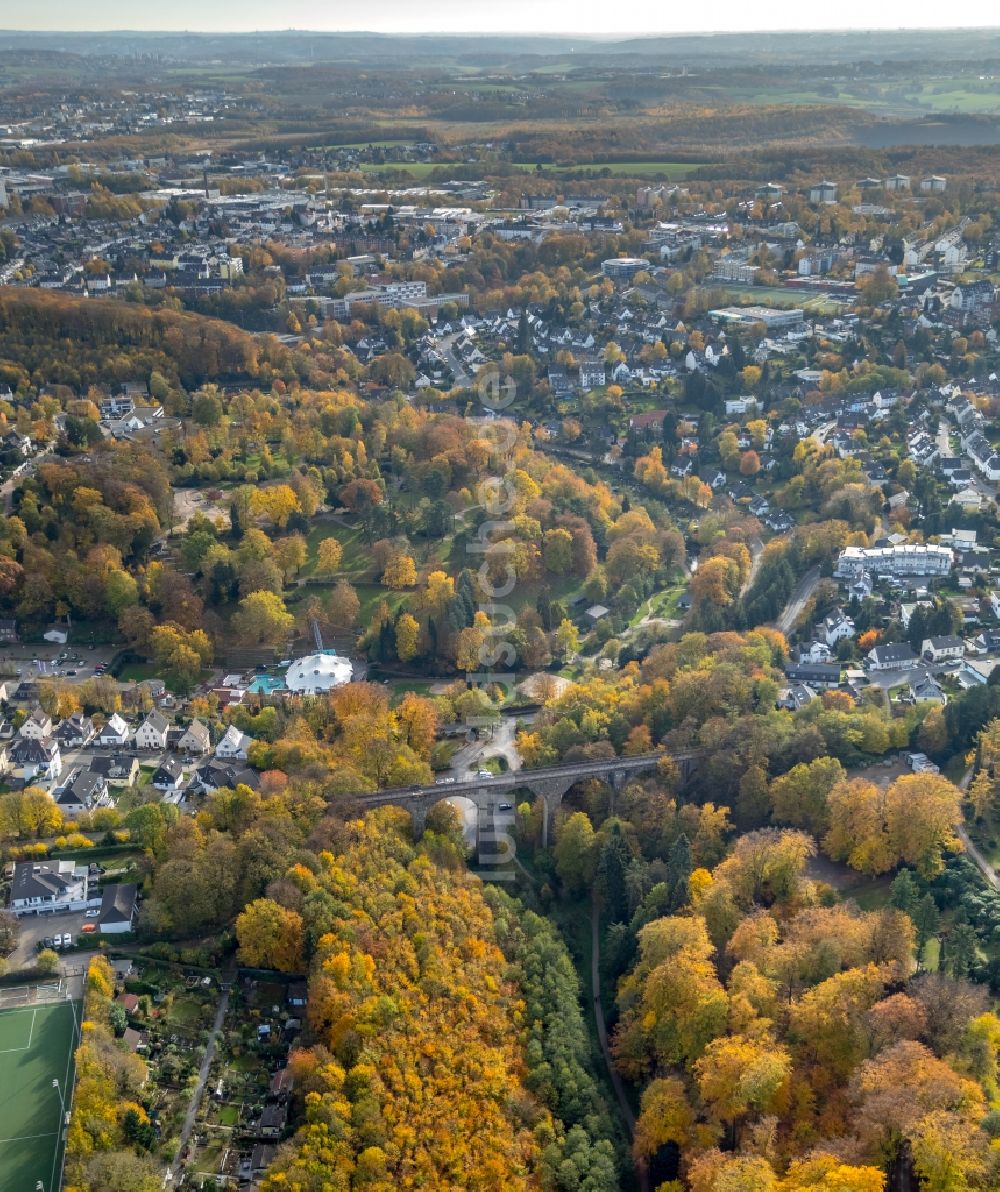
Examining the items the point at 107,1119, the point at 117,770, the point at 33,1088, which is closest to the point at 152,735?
the point at 117,770

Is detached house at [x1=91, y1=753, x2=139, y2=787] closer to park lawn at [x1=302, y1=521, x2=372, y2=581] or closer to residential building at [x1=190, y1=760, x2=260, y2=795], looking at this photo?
residential building at [x1=190, y1=760, x2=260, y2=795]

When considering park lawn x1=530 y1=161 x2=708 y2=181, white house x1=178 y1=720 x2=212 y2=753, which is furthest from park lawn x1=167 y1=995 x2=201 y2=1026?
park lawn x1=530 y1=161 x2=708 y2=181

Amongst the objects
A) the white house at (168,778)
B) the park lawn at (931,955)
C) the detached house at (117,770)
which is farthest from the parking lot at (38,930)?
the park lawn at (931,955)

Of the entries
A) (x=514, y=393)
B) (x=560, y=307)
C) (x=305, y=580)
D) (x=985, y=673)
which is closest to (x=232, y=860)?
(x=305, y=580)

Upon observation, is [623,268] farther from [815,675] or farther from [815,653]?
[815,675]

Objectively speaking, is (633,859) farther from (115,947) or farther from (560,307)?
(560,307)

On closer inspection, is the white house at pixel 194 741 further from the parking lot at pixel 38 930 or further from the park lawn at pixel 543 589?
the park lawn at pixel 543 589
